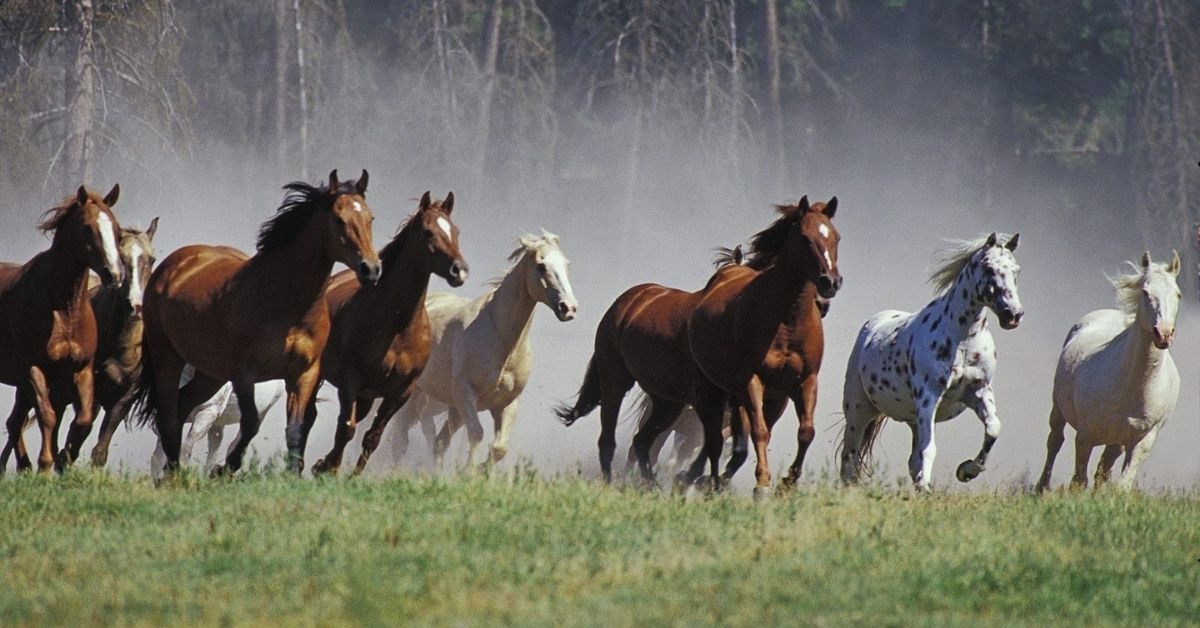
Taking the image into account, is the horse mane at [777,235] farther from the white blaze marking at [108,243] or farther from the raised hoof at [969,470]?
the white blaze marking at [108,243]

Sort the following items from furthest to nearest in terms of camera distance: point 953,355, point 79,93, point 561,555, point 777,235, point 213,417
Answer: point 79,93, point 213,417, point 777,235, point 953,355, point 561,555

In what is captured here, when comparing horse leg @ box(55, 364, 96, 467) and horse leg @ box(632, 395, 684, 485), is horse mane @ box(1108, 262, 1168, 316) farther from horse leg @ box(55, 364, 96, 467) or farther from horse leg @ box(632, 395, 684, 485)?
horse leg @ box(55, 364, 96, 467)

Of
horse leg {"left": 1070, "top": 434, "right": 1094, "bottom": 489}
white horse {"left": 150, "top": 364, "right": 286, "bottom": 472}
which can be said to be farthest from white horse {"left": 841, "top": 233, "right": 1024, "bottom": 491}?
white horse {"left": 150, "top": 364, "right": 286, "bottom": 472}

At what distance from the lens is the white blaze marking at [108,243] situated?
1173cm

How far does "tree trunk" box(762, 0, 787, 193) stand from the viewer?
3600cm

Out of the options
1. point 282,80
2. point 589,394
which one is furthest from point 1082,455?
point 282,80

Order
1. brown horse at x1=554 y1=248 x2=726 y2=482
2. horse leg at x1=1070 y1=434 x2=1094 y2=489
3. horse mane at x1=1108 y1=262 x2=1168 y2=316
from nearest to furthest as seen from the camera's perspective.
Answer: horse mane at x1=1108 y1=262 x2=1168 y2=316
brown horse at x1=554 y1=248 x2=726 y2=482
horse leg at x1=1070 y1=434 x2=1094 y2=489

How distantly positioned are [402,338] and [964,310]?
386cm

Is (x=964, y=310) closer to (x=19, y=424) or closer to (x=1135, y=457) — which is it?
(x=1135, y=457)

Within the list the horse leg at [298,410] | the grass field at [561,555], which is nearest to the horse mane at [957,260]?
the grass field at [561,555]

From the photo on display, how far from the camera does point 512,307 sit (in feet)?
50.0

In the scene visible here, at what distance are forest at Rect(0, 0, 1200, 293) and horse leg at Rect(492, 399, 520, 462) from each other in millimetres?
13581

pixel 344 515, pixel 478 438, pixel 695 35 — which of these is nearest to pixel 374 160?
pixel 695 35

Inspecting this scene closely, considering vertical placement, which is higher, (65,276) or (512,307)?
(512,307)
